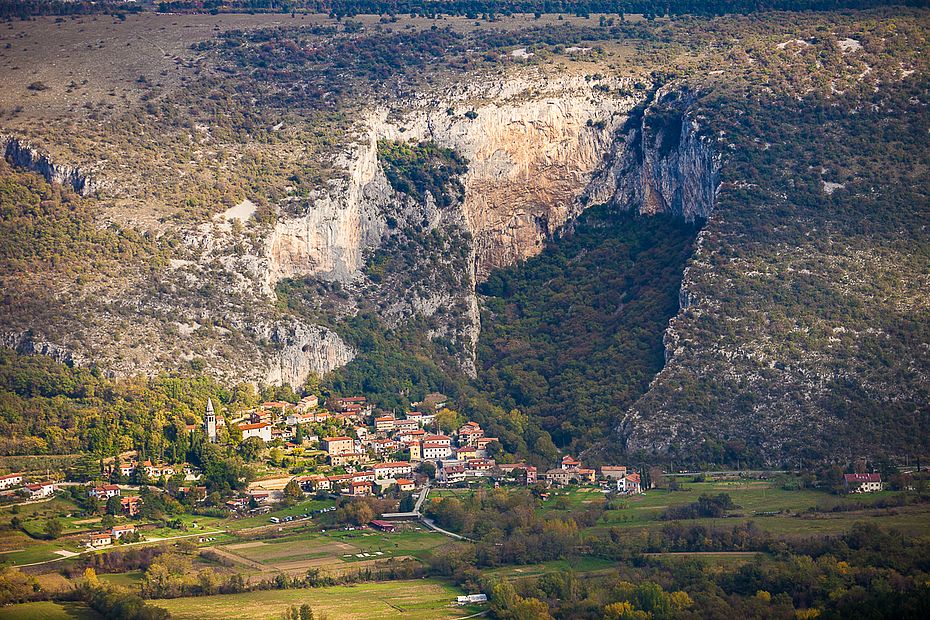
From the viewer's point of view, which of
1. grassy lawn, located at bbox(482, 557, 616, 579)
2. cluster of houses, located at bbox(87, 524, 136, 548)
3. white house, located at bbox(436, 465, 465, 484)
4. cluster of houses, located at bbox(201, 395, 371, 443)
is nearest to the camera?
grassy lawn, located at bbox(482, 557, 616, 579)

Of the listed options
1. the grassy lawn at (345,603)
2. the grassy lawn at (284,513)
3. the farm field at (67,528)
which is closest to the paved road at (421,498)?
the grassy lawn at (284,513)

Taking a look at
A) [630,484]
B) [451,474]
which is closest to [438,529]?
[451,474]

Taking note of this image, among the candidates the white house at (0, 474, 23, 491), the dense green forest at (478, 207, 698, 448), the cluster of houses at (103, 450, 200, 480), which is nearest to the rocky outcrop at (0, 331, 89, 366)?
the cluster of houses at (103, 450, 200, 480)

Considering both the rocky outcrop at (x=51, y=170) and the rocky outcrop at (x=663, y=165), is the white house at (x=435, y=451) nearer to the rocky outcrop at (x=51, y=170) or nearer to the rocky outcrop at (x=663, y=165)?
the rocky outcrop at (x=663, y=165)

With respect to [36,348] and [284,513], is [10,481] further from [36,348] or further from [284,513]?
[284,513]

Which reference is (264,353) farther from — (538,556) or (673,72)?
(673,72)

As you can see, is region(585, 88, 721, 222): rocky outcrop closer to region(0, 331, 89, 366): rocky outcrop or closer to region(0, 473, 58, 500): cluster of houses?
region(0, 331, 89, 366): rocky outcrop

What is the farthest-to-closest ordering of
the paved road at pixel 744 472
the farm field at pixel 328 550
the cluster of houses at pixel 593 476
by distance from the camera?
the cluster of houses at pixel 593 476 → the paved road at pixel 744 472 → the farm field at pixel 328 550
